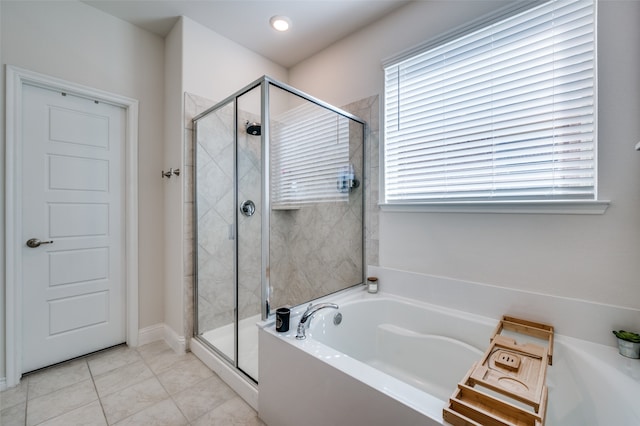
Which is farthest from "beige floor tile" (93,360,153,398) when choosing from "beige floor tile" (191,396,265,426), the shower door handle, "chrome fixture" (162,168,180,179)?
"chrome fixture" (162,168,180,179)

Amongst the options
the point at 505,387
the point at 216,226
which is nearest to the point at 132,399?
the point at 216,226

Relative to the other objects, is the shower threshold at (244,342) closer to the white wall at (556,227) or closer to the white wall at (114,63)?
the white wall at (114,63)

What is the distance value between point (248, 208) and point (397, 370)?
1.43 meters

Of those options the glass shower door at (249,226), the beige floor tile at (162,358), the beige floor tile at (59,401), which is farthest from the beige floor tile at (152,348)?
the glass shower door at (249,226)

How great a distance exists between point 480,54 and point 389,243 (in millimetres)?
1370

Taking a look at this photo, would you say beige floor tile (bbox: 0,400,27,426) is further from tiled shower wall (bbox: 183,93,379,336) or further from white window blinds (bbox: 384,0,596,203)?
white window blinds (bbox: 384,0,596,203)

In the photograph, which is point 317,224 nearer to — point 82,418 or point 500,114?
point 500,114

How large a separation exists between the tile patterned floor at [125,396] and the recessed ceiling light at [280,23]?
2.77 m

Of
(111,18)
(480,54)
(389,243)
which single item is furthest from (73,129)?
(480,54)

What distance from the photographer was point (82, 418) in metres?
1.46

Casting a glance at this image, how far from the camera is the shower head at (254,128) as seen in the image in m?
1.68

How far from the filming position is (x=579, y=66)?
1.35 m

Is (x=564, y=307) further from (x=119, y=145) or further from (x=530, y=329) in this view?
(x=119, y=145)

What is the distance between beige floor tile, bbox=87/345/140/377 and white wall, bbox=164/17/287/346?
323 millimetres
